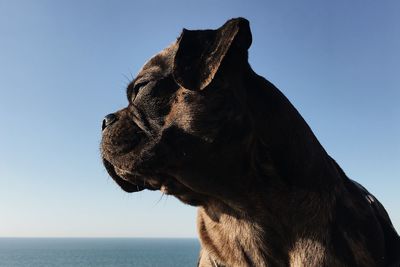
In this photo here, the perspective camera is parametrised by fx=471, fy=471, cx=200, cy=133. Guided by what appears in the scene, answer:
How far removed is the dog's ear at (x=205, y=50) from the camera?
181 inches

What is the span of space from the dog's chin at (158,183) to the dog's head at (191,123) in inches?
0.4

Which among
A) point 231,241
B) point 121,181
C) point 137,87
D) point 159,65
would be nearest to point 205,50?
point 159,65

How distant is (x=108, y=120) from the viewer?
556cm

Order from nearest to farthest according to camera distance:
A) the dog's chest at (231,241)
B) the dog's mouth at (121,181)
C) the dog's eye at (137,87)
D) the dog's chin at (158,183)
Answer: the dog's chest at (231,241) → the dog's chin at (158,183) → the dog's eye at (137,87) → the dog's mouth at (121,181)

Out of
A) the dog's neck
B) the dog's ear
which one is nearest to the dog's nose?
the dog's ear

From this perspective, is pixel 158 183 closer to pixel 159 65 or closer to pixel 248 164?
pixel 248 164

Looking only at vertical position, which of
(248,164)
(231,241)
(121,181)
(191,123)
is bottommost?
(231,241)

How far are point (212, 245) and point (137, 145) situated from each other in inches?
55.4

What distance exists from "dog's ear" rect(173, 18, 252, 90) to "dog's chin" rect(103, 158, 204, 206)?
1.06 metres

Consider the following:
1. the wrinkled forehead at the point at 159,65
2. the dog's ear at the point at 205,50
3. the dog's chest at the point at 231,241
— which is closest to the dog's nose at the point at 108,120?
the wrinkled forehead at the point at 159,65

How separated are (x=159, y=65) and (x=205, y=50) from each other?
29.0 inches

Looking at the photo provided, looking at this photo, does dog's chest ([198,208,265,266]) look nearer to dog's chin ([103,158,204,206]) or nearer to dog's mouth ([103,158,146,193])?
dog's chin ([103,158,204,206])

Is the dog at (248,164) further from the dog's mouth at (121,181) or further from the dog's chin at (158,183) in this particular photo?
the dog's mouth at (121,181)

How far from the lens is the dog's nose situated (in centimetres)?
551
